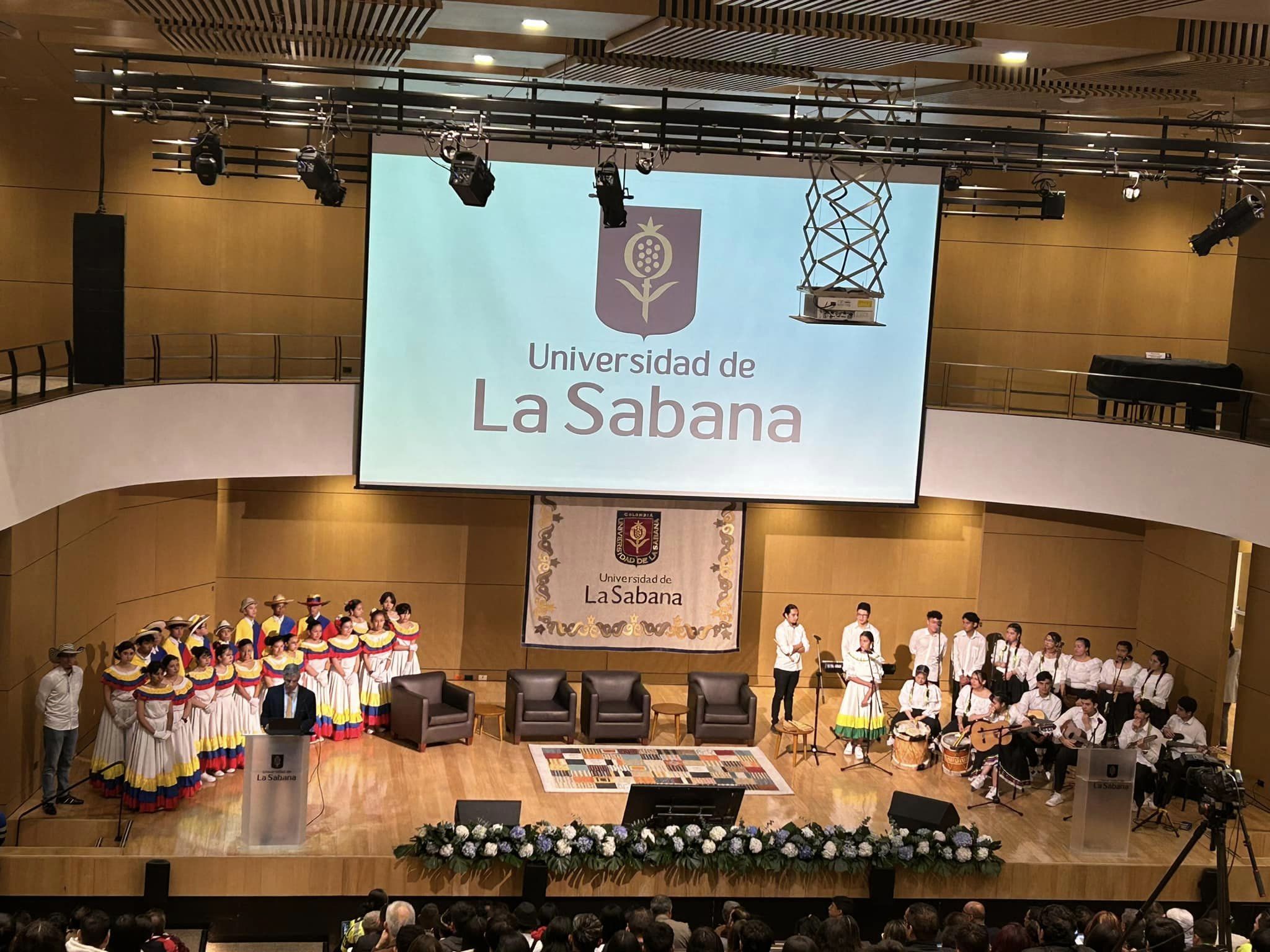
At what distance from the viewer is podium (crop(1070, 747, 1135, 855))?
11.2m

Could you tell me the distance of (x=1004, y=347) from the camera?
15938 millimetres

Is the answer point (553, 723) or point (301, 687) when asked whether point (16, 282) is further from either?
point (553, 723)

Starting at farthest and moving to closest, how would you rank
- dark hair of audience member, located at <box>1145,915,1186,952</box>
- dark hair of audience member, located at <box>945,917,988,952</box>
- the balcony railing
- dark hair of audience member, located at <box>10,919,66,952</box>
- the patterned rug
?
1. the balcony railing
2. the patterned rug
3. dark hair of audience member, located at <box>1145,915,1186,952</box>
4. dark hair of audience member, located at <box>945,917,988,952</box>
5. dark hair of audience member, located at <box>10,919,66,952</box>

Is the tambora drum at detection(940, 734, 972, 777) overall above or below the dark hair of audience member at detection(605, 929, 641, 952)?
below

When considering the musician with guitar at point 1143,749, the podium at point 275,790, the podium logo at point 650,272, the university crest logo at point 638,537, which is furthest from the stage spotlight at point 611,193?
the musician with guitar at point 1143,749

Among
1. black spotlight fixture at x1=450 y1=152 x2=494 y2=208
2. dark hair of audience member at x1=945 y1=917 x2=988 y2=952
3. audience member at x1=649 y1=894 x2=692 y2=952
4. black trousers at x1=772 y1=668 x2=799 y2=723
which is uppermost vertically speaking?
black spotlight fixture at x1=450 y1=152 x2=494 y2=208

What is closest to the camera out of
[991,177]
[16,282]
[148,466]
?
[148,466]

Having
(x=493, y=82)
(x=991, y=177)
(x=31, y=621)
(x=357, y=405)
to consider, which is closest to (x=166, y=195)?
(x=357, y=405)

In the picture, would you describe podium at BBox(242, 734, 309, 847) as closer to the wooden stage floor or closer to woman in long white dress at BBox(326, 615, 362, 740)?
the wooden stage floor

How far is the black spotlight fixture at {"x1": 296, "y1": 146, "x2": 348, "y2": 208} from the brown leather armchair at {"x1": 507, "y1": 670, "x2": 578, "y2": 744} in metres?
4.88

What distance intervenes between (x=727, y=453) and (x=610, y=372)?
1.30 m

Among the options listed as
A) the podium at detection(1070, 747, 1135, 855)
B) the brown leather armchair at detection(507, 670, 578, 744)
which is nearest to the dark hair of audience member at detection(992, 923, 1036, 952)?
the podium at detection(1070, 747, 1135, 855)

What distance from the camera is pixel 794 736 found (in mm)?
13273

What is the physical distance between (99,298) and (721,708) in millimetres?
6698
